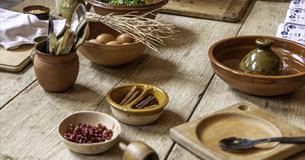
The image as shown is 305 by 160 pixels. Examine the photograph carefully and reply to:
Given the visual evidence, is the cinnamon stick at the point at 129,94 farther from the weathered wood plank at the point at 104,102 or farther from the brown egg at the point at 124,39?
the brown egg at the point at 124,39

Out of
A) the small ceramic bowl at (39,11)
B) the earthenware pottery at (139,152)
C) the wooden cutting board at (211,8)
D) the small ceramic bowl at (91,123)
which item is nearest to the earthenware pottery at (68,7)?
the small ceramic bowl at (39,11)

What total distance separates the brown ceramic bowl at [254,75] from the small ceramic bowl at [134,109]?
18 centimetres

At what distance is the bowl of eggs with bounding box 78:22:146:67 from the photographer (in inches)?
51.3

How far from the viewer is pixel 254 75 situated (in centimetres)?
118

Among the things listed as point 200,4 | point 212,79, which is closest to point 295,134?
point 212,79

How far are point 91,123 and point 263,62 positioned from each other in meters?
0.44

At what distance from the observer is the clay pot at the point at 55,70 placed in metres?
1.18

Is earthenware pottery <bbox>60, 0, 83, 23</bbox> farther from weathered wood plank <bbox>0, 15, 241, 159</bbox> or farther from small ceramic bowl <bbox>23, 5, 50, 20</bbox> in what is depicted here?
weathered wood plank <bbox>0, 15, 241, 159</bbox>

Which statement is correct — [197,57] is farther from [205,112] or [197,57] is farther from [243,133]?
[243,133]

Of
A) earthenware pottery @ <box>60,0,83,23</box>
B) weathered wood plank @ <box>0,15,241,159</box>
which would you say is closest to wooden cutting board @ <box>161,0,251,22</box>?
weathered wood plank @ <box>0,15,241,159</box>

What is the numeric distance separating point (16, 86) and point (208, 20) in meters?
0.76

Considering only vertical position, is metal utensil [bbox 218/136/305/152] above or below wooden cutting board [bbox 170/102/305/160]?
above

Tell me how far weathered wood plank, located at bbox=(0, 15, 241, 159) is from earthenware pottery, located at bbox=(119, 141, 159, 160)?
60 millimetres

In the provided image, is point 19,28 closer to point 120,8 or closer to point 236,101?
point 120,8
